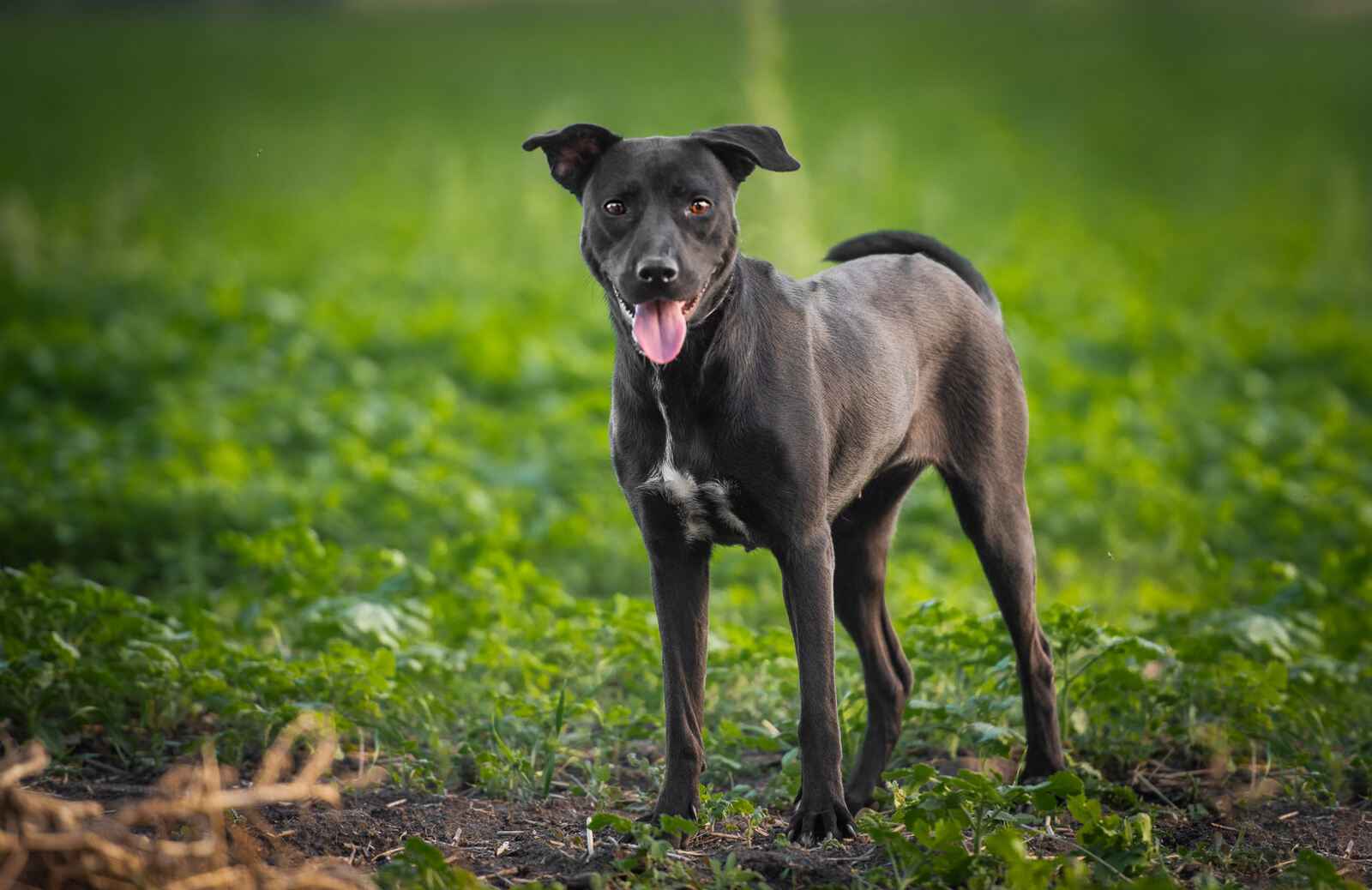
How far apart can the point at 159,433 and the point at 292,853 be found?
258 inches

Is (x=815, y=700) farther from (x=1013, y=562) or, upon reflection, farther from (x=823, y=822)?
(x=1013, y=562)

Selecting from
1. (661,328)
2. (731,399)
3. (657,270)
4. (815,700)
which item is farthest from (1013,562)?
(657,270)

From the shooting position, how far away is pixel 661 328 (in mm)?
4242

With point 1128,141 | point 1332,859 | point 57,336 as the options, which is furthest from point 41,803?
point 1128,141

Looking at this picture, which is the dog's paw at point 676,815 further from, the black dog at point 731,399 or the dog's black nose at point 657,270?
the dog's black nose at point 657,270

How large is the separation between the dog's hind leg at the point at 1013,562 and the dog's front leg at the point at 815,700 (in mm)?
943

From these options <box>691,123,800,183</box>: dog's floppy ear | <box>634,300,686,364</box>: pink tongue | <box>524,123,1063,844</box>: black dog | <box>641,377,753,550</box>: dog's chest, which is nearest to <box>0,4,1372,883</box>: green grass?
<box>524,123,1063,844</box>: black dog

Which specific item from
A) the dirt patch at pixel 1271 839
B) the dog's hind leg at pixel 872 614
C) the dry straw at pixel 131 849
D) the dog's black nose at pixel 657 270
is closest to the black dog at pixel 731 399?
the dog's black nose at pixel 657 270

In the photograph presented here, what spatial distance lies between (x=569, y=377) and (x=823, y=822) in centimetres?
758

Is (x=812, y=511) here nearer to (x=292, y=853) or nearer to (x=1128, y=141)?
(x=292, y=853)

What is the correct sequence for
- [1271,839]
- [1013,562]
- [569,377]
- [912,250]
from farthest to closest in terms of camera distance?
[569,377]
[912,250]
[1013,562]
[1271,839]

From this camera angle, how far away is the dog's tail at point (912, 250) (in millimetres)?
5645

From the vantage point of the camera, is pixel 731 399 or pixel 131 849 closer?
pixel 131 849

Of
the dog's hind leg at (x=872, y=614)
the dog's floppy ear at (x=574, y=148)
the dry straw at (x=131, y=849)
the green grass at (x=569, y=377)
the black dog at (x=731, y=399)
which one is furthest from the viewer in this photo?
the green grass at (x=569, y=377)
